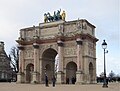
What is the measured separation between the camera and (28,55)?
57.9 metres

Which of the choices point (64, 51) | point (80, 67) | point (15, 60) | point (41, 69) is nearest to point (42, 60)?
point (41, 69)

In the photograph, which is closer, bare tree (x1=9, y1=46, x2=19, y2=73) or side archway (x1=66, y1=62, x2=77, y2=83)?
side archway (x1=66, y1=62, x2=77, y2=83)

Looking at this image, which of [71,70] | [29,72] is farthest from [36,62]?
[71,70]

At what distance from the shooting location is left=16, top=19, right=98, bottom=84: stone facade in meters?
50.2

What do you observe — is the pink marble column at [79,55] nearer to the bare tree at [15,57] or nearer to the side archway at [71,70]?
the side archway at [71,70]

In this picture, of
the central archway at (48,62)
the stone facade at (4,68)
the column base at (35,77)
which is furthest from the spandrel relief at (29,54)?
the stone facade at (4,68)

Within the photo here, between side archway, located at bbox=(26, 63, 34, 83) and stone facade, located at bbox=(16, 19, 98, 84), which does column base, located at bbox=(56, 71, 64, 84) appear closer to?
stone facade, located at bbox=(16, 19, 98, 84)

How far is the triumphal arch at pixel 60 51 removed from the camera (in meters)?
50.3

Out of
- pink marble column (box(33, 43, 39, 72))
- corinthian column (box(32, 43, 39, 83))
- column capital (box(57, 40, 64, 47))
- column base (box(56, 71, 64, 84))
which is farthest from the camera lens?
pink marble column (box(33, 43, 39, 72))

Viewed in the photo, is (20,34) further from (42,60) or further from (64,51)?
(64,51)

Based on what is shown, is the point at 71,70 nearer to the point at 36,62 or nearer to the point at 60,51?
the point at 60,51

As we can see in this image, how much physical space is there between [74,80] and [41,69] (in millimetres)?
7017

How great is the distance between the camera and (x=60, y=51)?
52.2m

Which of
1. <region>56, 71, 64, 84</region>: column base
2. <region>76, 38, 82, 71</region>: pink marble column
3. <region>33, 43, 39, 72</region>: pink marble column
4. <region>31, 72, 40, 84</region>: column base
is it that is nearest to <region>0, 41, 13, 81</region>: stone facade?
<region>33, 43, 39, 72</region>: pink marble column
